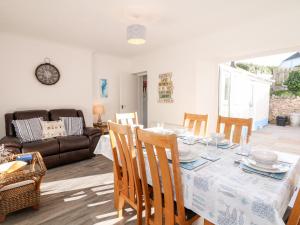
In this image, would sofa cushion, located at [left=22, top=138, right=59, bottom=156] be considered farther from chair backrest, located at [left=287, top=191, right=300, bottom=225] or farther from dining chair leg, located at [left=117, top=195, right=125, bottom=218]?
chair backrest, located at [left=287, top=191, right=300, bottom=225]

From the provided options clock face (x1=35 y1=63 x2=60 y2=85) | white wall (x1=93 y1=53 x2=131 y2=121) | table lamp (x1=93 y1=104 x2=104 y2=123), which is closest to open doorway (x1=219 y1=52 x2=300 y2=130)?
white wall (x1=93 y1=53 x2=131 y2=121)

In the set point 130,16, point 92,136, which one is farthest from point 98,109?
point 130,16

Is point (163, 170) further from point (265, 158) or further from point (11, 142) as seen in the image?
point (11, 142)

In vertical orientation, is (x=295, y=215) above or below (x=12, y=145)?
above

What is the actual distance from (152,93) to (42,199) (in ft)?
10.4

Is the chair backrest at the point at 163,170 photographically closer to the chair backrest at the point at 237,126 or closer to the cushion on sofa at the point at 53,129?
the chair backrest at the point at 237,126

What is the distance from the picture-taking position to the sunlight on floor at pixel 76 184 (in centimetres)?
239

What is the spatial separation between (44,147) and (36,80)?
1570 mm

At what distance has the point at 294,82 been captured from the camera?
8125 millimetres

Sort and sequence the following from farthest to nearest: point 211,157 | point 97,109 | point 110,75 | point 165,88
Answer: point 110,75
point 97,109
point 165,88
point 211,157

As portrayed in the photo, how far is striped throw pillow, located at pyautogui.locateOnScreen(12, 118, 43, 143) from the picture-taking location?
3.05 m

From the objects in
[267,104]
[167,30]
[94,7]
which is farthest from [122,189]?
[267,104]

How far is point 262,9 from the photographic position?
235cm

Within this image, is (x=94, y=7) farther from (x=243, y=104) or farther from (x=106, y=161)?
(x=243, y=104)
